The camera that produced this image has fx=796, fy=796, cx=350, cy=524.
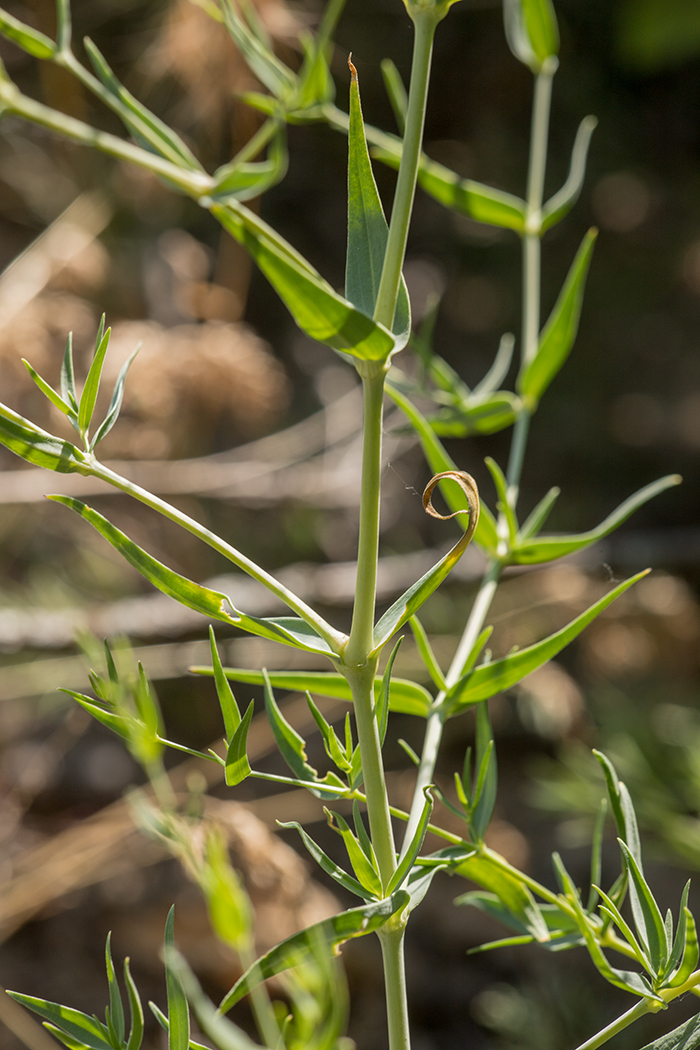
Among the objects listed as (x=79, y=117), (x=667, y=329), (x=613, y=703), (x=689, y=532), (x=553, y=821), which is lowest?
(x=553, y=821)

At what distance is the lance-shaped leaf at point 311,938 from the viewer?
10cm

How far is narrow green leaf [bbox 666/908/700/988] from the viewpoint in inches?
5.1

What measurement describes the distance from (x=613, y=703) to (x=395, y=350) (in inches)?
21.7

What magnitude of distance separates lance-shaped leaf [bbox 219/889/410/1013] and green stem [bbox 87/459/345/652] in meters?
0.04

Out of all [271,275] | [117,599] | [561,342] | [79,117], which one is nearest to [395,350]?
[271,275]

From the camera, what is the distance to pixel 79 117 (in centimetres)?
73

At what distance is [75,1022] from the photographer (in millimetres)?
127

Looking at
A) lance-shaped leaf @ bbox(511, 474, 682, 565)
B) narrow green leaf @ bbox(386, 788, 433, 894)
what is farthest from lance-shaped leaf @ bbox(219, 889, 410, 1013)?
lance-shaped leaf @ bbox(511, 474, 682, 565)

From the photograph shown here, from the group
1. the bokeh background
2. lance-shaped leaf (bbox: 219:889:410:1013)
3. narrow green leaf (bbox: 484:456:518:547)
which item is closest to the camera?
lance-shaped leaf (bbox: 219:889:410:1013)

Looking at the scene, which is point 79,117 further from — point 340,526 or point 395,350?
point 395,350

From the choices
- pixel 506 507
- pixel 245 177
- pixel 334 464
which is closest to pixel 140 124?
pixel 245 177

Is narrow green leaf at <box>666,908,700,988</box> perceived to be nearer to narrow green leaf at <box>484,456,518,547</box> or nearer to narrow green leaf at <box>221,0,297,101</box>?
narrow green leaf at <box>484,456,518,547</box>

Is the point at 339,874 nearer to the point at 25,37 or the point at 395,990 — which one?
the point at 395,990

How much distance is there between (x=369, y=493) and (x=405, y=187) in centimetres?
4
